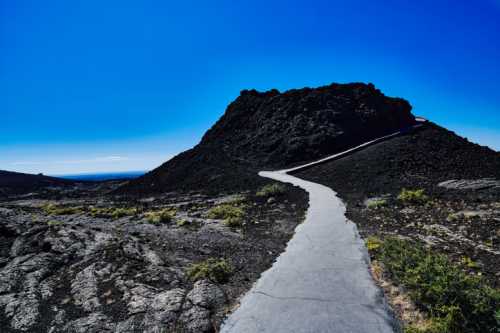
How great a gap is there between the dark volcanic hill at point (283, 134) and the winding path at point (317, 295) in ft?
73.5

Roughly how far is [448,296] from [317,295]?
235cm

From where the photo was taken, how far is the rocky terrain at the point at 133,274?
5.32 meters

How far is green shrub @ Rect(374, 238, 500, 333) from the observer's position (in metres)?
4.14

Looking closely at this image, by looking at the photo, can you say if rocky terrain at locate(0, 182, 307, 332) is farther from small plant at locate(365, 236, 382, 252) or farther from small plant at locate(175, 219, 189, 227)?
small plant at locate(365, 236, 382, 252)

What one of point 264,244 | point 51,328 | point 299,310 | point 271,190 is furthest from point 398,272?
point 271,190

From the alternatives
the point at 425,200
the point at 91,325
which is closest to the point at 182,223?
the point at 91,325

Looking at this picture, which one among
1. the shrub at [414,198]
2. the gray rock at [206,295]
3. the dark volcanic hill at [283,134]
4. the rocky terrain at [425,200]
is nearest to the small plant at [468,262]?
the rocky terrain at [425,200]

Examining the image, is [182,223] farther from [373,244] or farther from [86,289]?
[373,244]

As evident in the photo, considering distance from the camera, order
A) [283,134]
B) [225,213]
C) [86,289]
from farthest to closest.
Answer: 1. [283,134]
2. [225,213]
3. [86,289]

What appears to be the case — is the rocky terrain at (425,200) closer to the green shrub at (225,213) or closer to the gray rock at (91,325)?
the gray rock at (91,325)

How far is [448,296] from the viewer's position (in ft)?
15.1

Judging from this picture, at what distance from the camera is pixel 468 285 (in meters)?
4.73

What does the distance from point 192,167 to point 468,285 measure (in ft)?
131

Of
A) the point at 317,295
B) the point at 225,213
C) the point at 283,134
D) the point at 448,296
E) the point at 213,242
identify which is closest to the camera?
the point at 448,296
